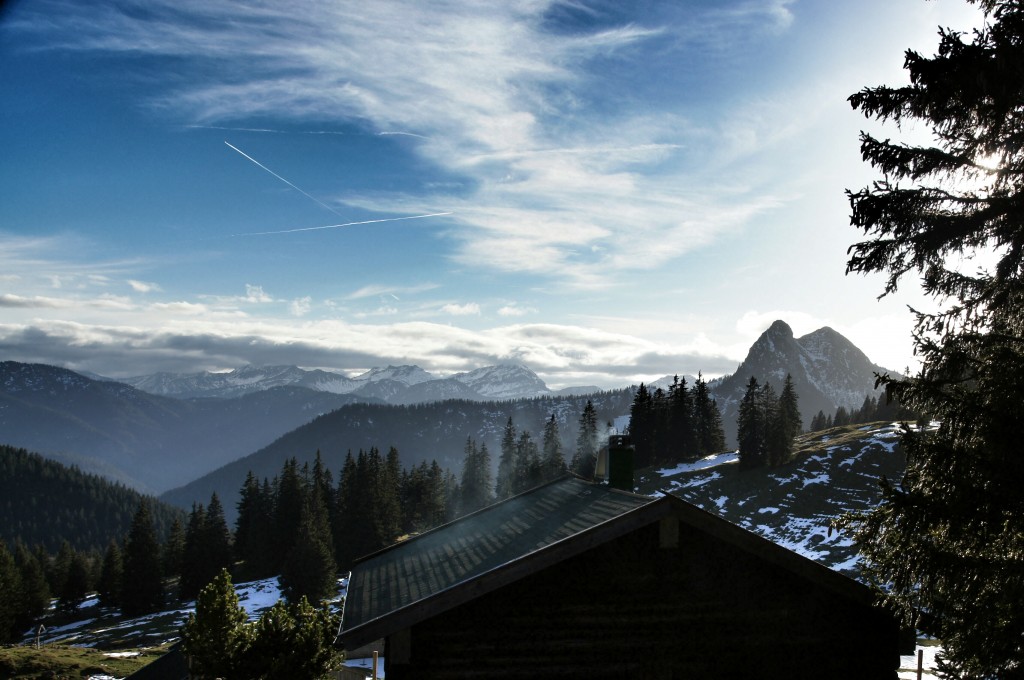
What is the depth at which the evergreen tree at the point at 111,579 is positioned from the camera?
304 ft

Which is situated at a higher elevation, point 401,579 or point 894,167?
point 894,167

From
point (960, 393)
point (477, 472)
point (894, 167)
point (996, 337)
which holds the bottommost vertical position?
point (477, 472)

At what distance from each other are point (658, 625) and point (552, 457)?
89.2 m

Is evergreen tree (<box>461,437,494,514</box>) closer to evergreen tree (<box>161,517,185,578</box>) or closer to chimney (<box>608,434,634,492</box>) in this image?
evergreen tree (<box>161,517,185,578</box>)

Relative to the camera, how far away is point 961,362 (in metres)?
9.89

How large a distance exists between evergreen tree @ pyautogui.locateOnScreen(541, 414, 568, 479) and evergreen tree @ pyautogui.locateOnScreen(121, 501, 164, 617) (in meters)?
54.0

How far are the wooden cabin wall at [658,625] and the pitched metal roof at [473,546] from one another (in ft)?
2.08

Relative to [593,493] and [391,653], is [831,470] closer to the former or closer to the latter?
[593,493]

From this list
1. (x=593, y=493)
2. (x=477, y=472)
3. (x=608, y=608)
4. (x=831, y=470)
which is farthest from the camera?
(x=477, y=472)

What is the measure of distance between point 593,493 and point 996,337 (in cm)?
855

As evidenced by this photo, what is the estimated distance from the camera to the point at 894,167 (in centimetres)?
1043

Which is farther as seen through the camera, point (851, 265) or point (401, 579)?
point (401, 579)

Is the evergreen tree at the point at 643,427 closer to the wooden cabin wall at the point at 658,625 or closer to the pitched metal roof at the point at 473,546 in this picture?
the pitched metal roof at the point at 473,546

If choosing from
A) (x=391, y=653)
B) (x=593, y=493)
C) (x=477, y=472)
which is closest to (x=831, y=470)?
(x=477, y=472)
